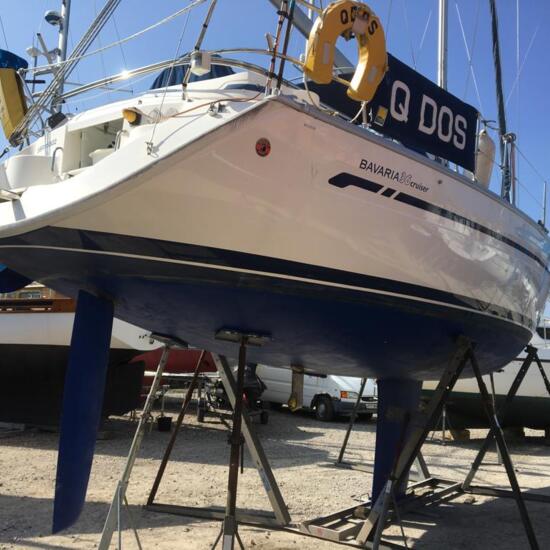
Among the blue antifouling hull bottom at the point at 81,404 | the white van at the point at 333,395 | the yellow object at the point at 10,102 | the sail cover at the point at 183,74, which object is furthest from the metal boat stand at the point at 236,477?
the white van at the point at 333,395

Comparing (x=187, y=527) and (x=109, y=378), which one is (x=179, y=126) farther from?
(x=109, y=378)

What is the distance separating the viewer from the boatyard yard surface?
4457mm

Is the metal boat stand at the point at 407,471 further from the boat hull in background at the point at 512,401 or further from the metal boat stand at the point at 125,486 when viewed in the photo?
the boat hull in background at the point at 512,401

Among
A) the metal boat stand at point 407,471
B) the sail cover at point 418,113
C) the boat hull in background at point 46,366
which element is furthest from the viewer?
the boat hull in background at point 46,366

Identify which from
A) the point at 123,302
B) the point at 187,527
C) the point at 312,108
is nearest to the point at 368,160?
the point at 312,108

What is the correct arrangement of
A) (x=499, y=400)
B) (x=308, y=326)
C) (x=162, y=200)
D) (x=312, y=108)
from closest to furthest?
(x=162, y=200) → (x=312, y=108) → (x=308, y=326) → (x=499, y=400)

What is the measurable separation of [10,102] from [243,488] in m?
4.19

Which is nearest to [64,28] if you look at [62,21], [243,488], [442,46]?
[62,21]

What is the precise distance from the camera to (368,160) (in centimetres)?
310

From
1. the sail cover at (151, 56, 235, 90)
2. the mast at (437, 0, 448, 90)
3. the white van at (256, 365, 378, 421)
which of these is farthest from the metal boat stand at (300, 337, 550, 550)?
the white van at (256, 365, 378, 421)

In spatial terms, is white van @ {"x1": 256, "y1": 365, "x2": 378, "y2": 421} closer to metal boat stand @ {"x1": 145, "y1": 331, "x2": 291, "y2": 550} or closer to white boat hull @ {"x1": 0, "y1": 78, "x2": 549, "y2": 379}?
metal boat stand @ {"x1": 145, "y1": 331, "x2": 291, "y2": 550}

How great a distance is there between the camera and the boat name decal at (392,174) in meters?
3.10

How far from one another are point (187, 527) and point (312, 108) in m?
3.40

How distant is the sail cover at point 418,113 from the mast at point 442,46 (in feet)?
9.34
